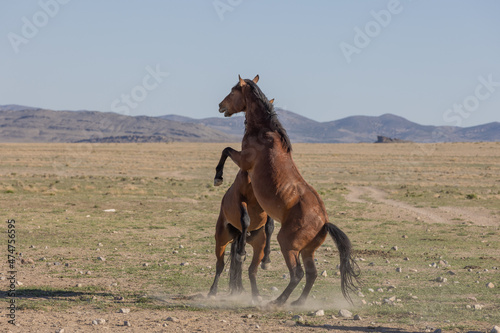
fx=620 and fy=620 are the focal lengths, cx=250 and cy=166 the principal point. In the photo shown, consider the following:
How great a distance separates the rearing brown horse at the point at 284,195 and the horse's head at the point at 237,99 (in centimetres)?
3

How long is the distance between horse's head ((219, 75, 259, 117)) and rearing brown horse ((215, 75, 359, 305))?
3 cm

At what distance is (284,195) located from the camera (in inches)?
314

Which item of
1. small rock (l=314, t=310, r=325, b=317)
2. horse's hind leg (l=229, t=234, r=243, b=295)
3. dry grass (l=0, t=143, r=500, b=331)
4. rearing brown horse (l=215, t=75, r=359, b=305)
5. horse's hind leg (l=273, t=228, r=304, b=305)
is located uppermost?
rearing brown horse (l=215, t=75, r=359, b=305)

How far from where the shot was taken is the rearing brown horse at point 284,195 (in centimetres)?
788

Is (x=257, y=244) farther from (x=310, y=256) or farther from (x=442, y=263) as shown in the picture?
(x=442, y=263)

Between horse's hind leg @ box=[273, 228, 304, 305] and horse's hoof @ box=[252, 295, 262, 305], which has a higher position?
horse's hind leg @ box=[273, 228, 304, 305]

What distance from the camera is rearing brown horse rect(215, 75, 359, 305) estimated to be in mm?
7879

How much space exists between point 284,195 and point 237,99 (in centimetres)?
164

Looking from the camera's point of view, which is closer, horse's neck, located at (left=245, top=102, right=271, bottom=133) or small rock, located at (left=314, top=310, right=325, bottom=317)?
small rock, located at (left=314, top=310, right=325, bottom=317)

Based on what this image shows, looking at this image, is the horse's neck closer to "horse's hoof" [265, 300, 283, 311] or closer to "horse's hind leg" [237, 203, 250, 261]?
"horse's hind leg" [237, 203, 250, 261]

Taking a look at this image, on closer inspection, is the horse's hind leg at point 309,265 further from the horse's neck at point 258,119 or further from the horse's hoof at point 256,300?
the horse's neck at point 258,119

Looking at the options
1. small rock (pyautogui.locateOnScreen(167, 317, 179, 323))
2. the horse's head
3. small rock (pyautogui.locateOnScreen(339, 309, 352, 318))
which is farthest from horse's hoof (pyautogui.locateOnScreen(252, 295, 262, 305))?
the horse's head

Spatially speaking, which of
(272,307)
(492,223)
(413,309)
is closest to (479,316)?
(413,309)

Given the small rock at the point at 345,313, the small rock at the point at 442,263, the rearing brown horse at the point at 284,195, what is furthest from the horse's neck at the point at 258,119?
the small rock at the point at 442,263
